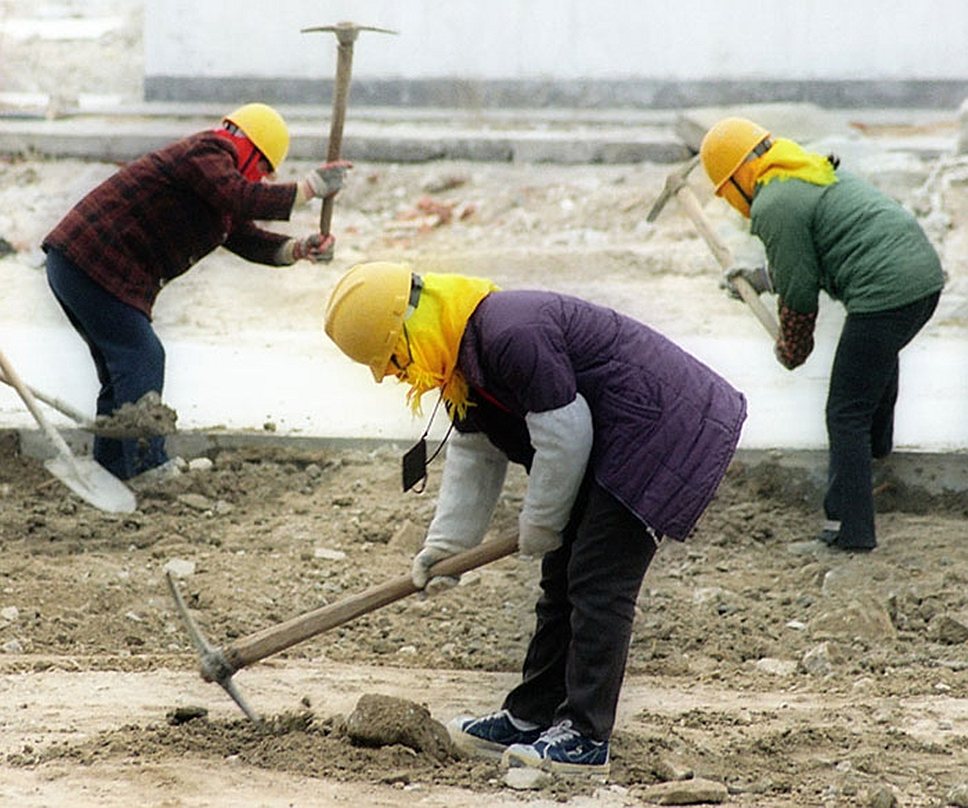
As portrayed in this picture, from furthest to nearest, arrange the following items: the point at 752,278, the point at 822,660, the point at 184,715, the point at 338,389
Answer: the point at 338,389 < the point at 752,278 < the point at 822,660 < the point at 184,715

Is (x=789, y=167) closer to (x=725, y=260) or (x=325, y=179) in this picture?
(x=725, y=260)

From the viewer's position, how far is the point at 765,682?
5414mm

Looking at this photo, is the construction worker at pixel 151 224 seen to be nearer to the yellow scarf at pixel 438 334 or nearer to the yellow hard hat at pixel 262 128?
the yellow hard hat at pixel 262 128

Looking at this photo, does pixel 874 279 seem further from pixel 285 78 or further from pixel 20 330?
pixel 285 78

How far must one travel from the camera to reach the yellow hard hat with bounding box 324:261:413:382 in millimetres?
4156

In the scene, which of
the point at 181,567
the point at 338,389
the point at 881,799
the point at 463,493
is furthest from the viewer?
the point at 338,389

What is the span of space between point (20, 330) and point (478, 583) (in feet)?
13.8

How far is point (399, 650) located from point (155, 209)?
2353 millimetres

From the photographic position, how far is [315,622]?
14.9ft

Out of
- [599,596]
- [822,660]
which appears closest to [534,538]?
[599,596]

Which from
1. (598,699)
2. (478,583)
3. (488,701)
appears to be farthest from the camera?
(478,583)

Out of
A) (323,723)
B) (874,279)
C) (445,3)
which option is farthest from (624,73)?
(323,723)

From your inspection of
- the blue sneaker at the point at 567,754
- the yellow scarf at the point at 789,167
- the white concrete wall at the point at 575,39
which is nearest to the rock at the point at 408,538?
the yellow scarf at the point at 789,167

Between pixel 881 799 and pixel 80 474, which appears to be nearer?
pixel 881 799
